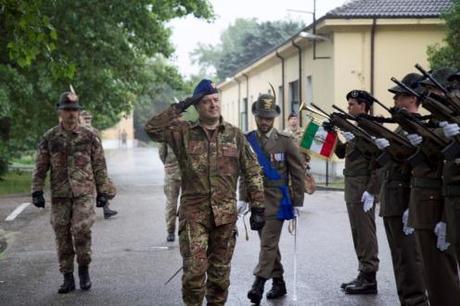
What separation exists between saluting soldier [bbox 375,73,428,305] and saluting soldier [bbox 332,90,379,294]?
92 cm

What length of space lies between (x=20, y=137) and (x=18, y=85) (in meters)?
8.55

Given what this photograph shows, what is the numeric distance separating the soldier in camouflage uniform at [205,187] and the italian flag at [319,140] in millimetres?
2430

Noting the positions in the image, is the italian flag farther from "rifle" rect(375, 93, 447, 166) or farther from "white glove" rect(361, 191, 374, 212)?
"rifle" rect(375, 93, 447, 166)

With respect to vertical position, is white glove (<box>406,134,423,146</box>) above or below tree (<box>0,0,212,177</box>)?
below

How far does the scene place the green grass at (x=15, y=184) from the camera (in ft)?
71.1

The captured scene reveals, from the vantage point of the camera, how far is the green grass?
21663 mm

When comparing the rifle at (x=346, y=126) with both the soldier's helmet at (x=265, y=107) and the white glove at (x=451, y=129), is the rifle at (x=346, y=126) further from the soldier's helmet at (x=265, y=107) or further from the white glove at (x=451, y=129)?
the white glove at (x=451, y=129)

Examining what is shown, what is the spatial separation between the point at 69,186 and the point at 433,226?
154 inches

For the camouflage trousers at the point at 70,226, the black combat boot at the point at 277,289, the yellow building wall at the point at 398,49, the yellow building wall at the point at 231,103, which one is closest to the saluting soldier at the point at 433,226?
the black combat boot at the point at 277,289

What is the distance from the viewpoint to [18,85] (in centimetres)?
2033

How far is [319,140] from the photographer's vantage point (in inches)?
343

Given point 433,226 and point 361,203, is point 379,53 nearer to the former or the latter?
point 361,203

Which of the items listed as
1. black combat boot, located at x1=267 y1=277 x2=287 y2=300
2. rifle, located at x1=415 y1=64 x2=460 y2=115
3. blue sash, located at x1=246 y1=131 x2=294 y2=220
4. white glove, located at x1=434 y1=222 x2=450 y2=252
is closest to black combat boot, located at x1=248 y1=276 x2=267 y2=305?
black combat boot, located at x1=267 y1=277 x2=287 y2=300

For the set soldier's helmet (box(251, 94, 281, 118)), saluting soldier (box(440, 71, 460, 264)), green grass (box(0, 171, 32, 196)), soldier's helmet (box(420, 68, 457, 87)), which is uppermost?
soldier's helmet (box(420, 68, 457, 87))
